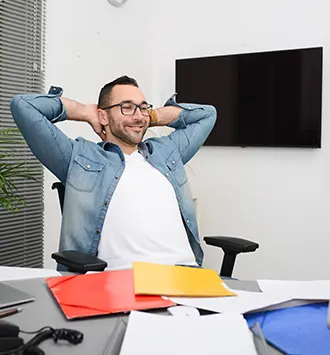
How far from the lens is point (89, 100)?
10.6 ft

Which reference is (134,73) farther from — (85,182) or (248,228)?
(85,182)

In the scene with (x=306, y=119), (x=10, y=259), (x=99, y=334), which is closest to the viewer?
(x=99, y=334)

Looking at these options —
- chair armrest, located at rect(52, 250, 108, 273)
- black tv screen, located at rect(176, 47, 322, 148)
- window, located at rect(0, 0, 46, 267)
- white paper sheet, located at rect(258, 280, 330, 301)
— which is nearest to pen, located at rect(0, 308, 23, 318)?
chair armrest, located at rect(52, 250, 108, 273)

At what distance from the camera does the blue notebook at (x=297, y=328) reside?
851mm

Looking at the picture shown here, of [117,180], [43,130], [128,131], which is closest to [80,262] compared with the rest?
[117,180]

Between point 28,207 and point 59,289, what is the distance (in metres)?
1.71

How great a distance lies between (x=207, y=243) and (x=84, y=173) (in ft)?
1.81

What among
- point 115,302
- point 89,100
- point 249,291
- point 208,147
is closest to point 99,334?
point 115,302

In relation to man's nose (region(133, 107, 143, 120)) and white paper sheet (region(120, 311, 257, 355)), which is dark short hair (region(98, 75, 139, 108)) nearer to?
man's nose (region(133, 107, 143, 120))

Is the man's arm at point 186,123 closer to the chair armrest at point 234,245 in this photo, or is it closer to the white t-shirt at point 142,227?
the white t-shirt at point 142,227

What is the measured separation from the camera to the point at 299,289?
118 cm

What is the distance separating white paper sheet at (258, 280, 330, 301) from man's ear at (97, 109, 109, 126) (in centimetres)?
114

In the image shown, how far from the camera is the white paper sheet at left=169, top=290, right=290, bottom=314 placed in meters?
1.03

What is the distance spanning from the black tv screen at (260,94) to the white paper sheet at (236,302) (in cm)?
224
